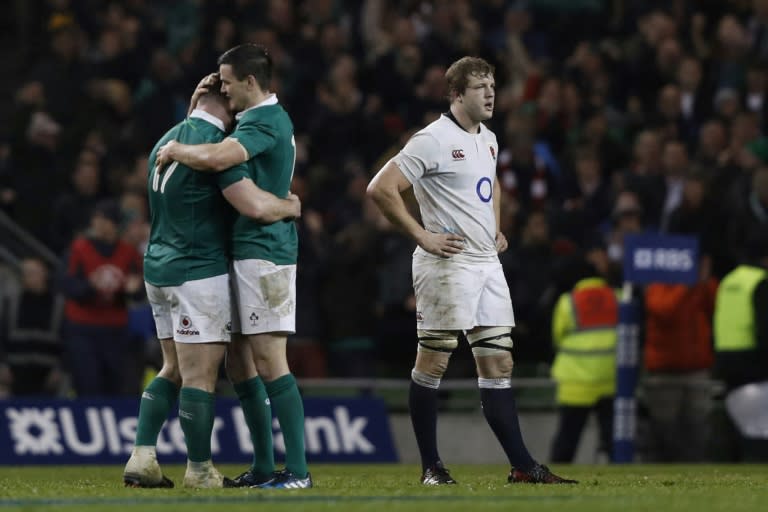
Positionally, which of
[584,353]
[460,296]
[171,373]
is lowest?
[584,353]

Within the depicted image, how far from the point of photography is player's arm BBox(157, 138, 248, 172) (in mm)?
9211

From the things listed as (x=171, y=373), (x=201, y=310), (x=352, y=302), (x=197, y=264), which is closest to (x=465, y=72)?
(x=197, y=264)

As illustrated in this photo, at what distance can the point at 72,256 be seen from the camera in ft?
55.0

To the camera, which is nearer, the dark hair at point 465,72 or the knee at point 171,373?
the knee at point 171,373

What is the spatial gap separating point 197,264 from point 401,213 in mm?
1283

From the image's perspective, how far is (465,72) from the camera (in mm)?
10125

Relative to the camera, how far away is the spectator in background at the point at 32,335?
1752 centimetres

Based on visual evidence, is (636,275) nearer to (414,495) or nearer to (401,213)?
(401,213)

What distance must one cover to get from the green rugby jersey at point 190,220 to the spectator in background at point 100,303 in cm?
720

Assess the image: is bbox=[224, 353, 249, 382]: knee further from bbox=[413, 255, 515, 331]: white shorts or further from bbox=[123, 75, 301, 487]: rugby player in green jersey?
bbox=[413, 255, 515, 331]: white shorts

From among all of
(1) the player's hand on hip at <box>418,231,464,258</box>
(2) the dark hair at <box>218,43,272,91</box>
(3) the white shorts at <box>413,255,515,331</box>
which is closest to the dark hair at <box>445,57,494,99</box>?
(1) the player's hand on hip at <box>418,231,464,258</box>

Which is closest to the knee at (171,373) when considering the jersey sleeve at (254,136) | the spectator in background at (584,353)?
the jersey sleeve at (254,136)

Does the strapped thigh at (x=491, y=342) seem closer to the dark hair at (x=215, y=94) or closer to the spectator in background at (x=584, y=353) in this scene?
the dark hair at (x=215, y=94)

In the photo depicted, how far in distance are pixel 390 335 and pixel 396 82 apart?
393 centimetres
